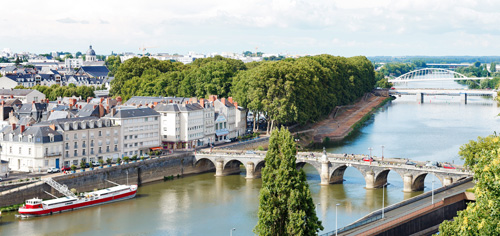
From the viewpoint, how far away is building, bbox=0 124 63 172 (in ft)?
Answer: 212

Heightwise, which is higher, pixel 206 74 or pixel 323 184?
pixel 206 74

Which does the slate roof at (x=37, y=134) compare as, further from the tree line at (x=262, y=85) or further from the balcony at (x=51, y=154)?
the tree line at (x=262, y=85)

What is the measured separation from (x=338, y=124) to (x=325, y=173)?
45.3 m

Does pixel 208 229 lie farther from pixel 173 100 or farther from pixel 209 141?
pixel 173 100

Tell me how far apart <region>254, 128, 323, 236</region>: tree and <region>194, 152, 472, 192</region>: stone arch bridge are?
2920cm

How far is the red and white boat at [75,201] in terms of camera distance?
55.5 m

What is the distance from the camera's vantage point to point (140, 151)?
7500 cm

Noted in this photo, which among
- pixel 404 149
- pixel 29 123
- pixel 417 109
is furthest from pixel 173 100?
pixel 417 109

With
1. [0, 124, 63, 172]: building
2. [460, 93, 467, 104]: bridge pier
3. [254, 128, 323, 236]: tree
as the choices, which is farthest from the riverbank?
[254, 128, 323, 236]: tree

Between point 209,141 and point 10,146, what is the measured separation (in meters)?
25.0

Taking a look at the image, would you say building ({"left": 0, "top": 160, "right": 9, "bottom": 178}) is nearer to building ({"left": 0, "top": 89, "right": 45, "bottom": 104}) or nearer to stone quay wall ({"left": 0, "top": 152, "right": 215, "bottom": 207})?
stone quay wall ({"left": 0, "top": 152, "right": 215, "bottom": 207})

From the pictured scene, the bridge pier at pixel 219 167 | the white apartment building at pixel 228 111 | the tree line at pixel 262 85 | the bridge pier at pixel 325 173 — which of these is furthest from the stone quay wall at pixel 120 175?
the tree line at pixel 262 85

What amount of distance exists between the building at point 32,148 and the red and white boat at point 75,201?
21.4 ft

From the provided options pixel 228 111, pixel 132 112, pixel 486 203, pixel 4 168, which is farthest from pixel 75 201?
pixel 486 203
